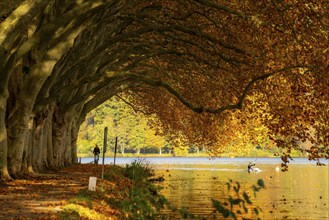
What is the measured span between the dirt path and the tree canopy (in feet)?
4.01

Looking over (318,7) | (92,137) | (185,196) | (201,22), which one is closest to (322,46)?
→ (318,7)

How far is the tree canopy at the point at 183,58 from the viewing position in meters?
20.6

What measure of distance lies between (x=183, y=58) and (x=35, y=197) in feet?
45.3

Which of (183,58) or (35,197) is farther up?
(183,58)

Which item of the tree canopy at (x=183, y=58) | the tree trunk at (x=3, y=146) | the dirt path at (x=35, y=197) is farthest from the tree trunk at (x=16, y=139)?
the tree trunk at (x=3, y=146)

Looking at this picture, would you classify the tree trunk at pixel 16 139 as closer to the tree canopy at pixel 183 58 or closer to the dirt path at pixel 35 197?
the tree canopy at pixel 183 58

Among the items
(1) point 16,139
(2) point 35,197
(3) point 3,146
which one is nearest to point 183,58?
(1) point 16,139

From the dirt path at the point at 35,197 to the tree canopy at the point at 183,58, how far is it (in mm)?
1223

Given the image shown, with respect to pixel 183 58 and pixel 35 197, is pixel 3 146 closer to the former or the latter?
pixel 35 197

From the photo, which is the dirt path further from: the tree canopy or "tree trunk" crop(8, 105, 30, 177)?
the tree canopy

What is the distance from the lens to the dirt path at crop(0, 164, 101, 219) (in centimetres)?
1569

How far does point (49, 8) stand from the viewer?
24.5 meters

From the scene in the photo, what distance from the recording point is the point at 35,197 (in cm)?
1980

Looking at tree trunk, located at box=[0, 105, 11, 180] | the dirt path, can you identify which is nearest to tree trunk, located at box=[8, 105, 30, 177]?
the dirt path
